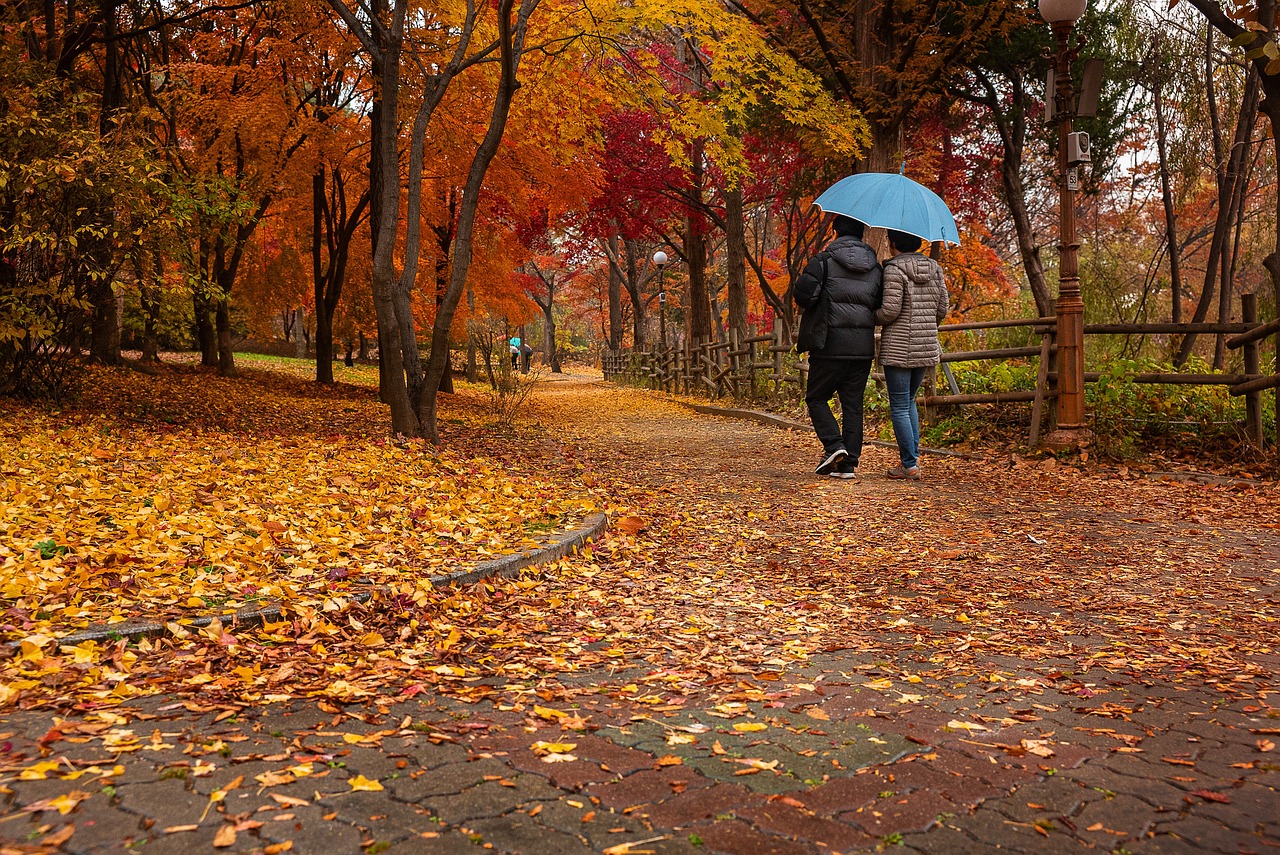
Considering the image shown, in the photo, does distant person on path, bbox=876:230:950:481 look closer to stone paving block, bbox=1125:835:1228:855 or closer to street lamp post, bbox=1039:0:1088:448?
street lamp post, bbox=1039:0:1088:448

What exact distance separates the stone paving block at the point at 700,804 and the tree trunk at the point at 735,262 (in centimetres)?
1622

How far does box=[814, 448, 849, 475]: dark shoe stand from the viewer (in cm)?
809

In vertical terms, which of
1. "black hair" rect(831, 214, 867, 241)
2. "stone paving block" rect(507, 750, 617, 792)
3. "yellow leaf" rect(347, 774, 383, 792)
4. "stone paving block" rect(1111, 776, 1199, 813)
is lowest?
"stone paving block" rect(1111, 776, 1199, 813)

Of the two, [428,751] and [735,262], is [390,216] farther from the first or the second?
[735,262]

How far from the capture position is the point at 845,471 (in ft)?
26.9

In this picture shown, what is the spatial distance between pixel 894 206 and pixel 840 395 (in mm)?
1608

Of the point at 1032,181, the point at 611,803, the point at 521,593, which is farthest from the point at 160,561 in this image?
the point at 1032,181

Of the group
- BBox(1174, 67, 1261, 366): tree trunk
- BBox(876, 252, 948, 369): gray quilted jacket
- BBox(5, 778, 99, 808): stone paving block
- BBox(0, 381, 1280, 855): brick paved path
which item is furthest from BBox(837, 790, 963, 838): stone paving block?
BBox(1174, 67, 1261, 366): tree trunk

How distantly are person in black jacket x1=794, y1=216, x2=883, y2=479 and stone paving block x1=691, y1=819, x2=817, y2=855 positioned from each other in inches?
229

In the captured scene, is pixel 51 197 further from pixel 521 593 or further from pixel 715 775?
pixel 715 775

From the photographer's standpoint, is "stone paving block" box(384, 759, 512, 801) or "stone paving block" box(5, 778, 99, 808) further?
"stone paving block" box(384, 759, 512, 801)

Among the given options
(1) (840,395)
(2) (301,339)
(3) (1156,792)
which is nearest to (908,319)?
(1) (840,395)

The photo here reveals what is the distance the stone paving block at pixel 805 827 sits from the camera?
2.17 meters

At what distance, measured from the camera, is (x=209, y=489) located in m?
5.80
